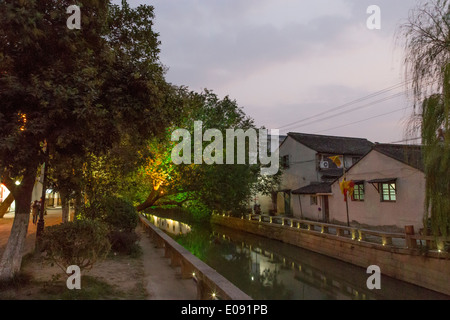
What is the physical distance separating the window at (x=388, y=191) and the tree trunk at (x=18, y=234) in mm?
18163

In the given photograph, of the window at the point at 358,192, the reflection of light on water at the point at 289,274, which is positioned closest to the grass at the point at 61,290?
the reflection of light on water at the point at 289,274

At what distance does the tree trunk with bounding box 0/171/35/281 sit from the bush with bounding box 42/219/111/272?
1.02 m

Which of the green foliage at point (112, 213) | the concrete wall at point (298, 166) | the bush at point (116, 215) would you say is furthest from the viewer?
the concrete wall at point (298, 166)

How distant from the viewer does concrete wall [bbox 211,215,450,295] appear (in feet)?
34.4

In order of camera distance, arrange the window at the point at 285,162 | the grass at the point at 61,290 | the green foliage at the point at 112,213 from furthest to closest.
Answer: the window at the point at 285,162
the green foliage at the point at 112,213
the grass at the point at 61,290

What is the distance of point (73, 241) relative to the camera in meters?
6.19

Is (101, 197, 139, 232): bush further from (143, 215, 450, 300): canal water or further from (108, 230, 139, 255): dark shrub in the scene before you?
(143, 215, 450, 300): canal water

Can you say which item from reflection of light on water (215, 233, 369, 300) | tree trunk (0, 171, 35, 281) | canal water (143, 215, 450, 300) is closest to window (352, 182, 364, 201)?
canal water (143, 215, 450, 300)

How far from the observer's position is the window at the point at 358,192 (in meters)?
20.9

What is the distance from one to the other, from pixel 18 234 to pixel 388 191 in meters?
18.6

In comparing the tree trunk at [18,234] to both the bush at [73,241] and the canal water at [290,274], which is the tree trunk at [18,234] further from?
the canal water at [290,274]

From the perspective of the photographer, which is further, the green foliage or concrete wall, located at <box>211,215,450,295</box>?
the green foliage

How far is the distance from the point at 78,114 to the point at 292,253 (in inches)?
615

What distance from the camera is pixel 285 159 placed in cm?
3250
